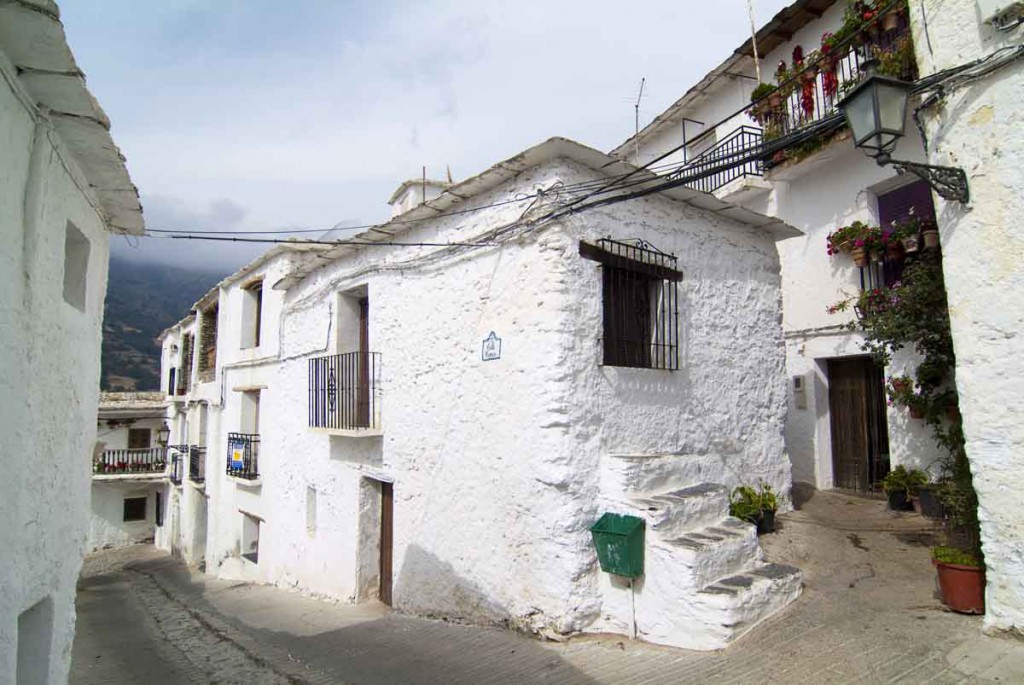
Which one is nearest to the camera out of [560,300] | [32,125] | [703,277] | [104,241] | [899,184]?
[32,125]

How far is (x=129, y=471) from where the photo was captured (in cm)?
2250

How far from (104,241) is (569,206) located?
13.6ft

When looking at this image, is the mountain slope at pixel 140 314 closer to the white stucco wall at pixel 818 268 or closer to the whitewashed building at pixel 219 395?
the whitewashed building at pixel 219 395

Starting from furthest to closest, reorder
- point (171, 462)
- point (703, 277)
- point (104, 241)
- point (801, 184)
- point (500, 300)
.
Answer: point (171, 462)
point (801, 184)
point (703, 277)
point (500, 300)
point (104, 241)

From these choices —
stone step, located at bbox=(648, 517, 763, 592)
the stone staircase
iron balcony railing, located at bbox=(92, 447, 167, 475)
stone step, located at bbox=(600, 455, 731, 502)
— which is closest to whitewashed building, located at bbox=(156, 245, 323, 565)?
iron balcony railing, located at bbox=(92, 447, 167, 475)

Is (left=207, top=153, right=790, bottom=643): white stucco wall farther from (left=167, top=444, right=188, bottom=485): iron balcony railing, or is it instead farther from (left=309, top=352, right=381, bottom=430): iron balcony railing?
(left=167, top=444, right=188, bottom=485): iron balcony railing

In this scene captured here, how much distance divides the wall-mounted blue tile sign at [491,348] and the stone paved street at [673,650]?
2680mm

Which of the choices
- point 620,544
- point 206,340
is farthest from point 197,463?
point 620,544

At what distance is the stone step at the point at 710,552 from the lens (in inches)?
204

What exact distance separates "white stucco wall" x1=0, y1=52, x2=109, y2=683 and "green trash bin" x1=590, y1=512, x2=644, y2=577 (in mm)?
4107

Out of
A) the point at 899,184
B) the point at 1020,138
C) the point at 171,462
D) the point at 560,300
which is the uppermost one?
the point at 899,184

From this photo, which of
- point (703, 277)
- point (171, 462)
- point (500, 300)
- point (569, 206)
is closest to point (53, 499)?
point (500, 300)

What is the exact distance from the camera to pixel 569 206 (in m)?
5.95

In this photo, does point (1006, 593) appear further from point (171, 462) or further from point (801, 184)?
point (171, 462)
